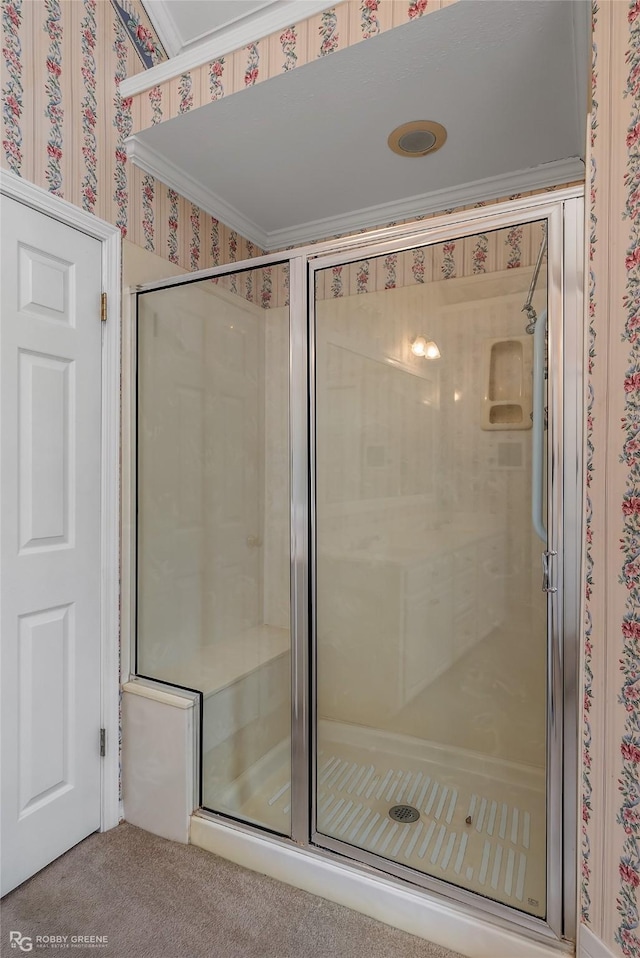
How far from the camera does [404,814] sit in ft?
5.35

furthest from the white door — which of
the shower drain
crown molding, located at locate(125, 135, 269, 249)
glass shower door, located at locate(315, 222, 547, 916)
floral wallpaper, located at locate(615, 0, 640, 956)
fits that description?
floral wallpaper, located at locate(615, 0, 640, 956)

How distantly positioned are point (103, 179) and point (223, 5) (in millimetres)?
707

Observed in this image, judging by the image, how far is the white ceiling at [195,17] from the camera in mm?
1694

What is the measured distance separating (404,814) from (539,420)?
4.23 ft

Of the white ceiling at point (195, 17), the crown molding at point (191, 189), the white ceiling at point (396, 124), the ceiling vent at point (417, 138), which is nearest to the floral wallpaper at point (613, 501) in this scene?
the white ceiling at point (396, 124)

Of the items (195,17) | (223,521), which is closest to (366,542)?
(223,521)

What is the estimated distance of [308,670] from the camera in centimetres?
161

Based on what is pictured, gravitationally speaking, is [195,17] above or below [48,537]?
above

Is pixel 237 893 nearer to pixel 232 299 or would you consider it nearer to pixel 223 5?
pixel 232 299

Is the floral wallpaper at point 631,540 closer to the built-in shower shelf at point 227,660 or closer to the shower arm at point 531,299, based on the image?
the shower arm at point 531,299

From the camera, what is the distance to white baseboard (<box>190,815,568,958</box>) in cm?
130
